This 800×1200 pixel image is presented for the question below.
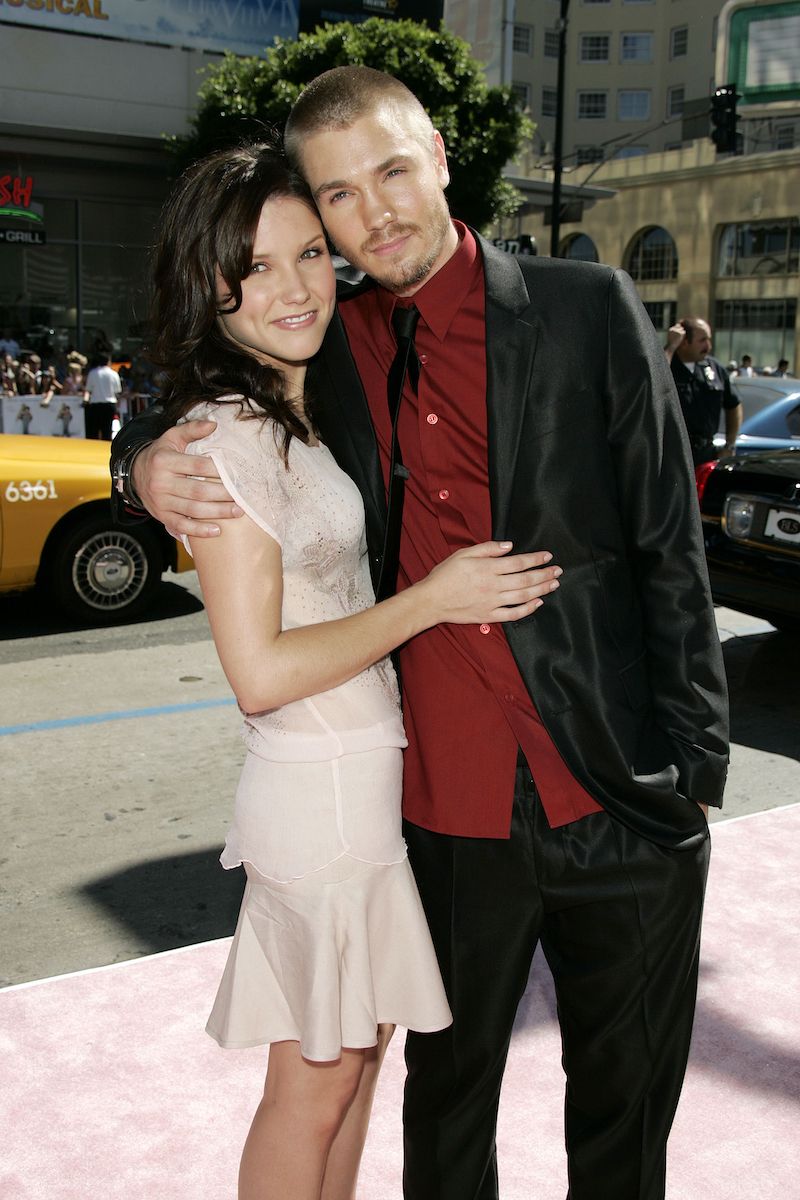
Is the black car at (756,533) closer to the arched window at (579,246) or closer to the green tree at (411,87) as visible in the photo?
the green tree at (411,87)

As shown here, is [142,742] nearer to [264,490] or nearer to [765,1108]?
[765,1108]

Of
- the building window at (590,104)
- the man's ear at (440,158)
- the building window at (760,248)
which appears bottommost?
the man's ear at (440,158)

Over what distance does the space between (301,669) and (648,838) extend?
636 mm

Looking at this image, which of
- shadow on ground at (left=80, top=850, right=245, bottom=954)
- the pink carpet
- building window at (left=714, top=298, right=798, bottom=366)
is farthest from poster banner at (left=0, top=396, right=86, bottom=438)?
building window at (left=714, top=298, right=798, bottom=366)

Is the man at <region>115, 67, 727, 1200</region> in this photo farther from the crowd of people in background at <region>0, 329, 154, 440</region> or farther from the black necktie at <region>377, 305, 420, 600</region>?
the crowd of people in background at <region>0, 329, 154, 440</region>

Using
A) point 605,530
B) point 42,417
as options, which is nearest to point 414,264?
point 605,530

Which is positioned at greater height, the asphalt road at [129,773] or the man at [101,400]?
the man at [101,400]

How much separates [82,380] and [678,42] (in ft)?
180

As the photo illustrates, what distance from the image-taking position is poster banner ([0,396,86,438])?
1489 cm

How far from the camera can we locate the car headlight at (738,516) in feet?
20.8

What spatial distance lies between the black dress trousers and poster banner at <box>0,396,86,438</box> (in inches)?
539

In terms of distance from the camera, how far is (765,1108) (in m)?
2.85

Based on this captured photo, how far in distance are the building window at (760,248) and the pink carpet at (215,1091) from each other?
41.7m

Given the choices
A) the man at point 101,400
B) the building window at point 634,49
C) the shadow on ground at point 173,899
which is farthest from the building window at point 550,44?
the shadow on ground at point 173,899
